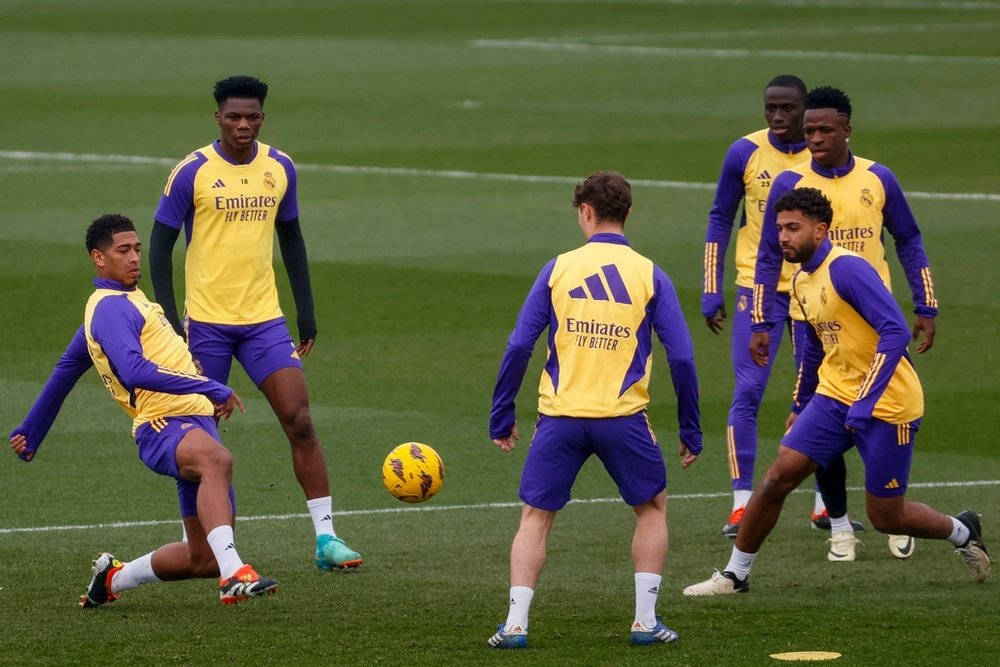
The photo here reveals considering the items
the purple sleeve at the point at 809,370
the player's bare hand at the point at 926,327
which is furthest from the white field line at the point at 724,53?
the purple sleeve at the point at 809,370

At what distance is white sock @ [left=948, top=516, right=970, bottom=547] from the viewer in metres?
9.55

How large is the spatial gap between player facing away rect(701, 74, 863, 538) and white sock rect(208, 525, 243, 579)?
3.70m

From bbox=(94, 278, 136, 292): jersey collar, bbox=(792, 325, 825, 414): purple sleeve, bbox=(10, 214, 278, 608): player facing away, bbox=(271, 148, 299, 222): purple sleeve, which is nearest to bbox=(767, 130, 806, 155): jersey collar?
bbox=(792, 325, 825, 414): purple sleeve

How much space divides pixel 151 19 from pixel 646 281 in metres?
41.0

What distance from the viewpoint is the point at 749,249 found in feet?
38.5

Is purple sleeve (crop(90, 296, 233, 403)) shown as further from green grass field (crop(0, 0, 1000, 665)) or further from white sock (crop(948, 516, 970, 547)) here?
white sock (crop(948, 516, 970, 547))

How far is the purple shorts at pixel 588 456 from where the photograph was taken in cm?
828

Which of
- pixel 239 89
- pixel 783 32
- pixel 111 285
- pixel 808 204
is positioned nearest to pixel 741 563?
pixel 808 204

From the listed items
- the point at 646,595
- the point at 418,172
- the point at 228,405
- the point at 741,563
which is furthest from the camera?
the point at 418,172

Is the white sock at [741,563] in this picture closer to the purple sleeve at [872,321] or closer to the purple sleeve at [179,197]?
the purple sleeve at [872,321]

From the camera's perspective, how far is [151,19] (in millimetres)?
47469

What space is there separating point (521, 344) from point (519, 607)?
1150 mm

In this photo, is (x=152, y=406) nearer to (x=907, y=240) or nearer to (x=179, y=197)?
(x=179, y=197)

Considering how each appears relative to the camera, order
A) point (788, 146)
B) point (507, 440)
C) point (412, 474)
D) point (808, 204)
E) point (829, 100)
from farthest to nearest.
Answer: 1. point (788, 146)
2. point (829, 100)
3. point (412, 474)
4. point (808, 204)
5. point (507, 440)
